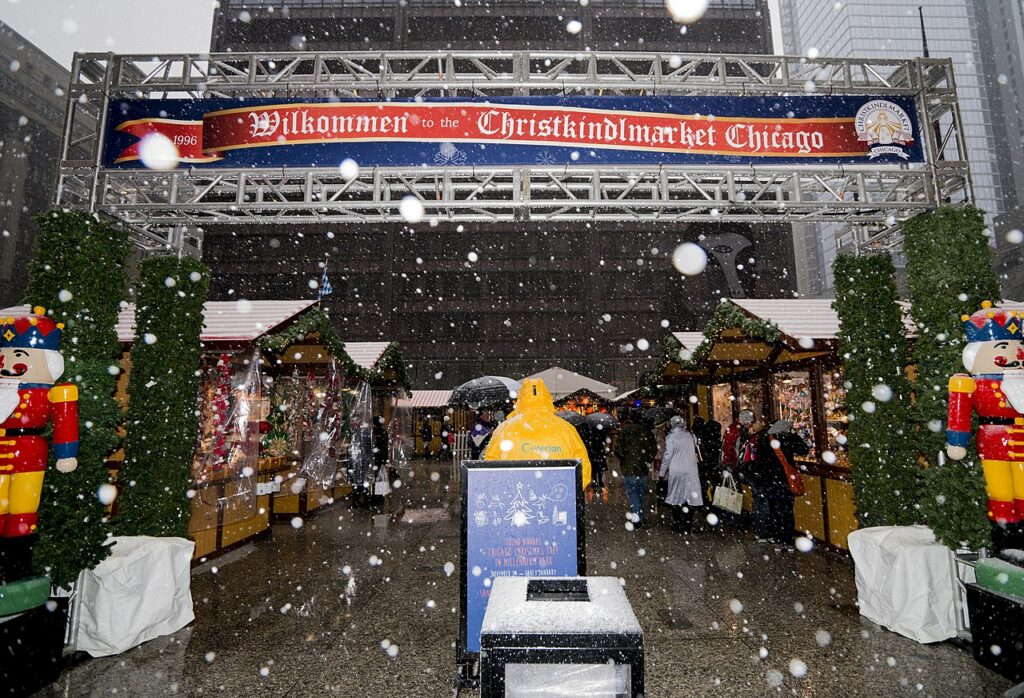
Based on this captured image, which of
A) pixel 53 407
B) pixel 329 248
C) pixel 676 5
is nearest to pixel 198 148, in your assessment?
pixel 53 407

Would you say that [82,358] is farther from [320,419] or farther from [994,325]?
[994,325]

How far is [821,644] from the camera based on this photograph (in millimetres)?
4539

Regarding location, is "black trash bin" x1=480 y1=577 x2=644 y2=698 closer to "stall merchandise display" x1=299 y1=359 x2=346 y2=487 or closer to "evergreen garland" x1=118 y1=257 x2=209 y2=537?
"evergreen garland" x1=118 y1=257 x2=209 y2=537

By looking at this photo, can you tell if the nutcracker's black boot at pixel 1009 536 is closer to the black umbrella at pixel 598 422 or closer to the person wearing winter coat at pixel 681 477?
→ the person wearing winter coat at pixel 681 477

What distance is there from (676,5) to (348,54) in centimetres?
3881

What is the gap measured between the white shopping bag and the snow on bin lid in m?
7.12

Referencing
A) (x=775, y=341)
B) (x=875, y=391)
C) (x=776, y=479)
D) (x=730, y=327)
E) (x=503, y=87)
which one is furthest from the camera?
(x=730, y=327)

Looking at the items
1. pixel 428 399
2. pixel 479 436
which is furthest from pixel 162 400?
pixel 428 399

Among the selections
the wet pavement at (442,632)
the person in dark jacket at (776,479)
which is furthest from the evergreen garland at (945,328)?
the person in dark jacket at (776,479)

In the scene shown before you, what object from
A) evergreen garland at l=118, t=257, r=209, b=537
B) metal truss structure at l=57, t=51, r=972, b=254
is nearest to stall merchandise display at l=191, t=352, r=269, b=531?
evergreen garland at l=118, t=257, r=209, b=537

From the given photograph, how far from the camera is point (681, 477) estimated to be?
9227mm

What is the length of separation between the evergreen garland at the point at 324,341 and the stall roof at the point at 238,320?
0.18 meters

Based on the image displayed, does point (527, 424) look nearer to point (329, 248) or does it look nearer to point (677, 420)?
point (677, 420)

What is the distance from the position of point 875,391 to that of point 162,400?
854cm
